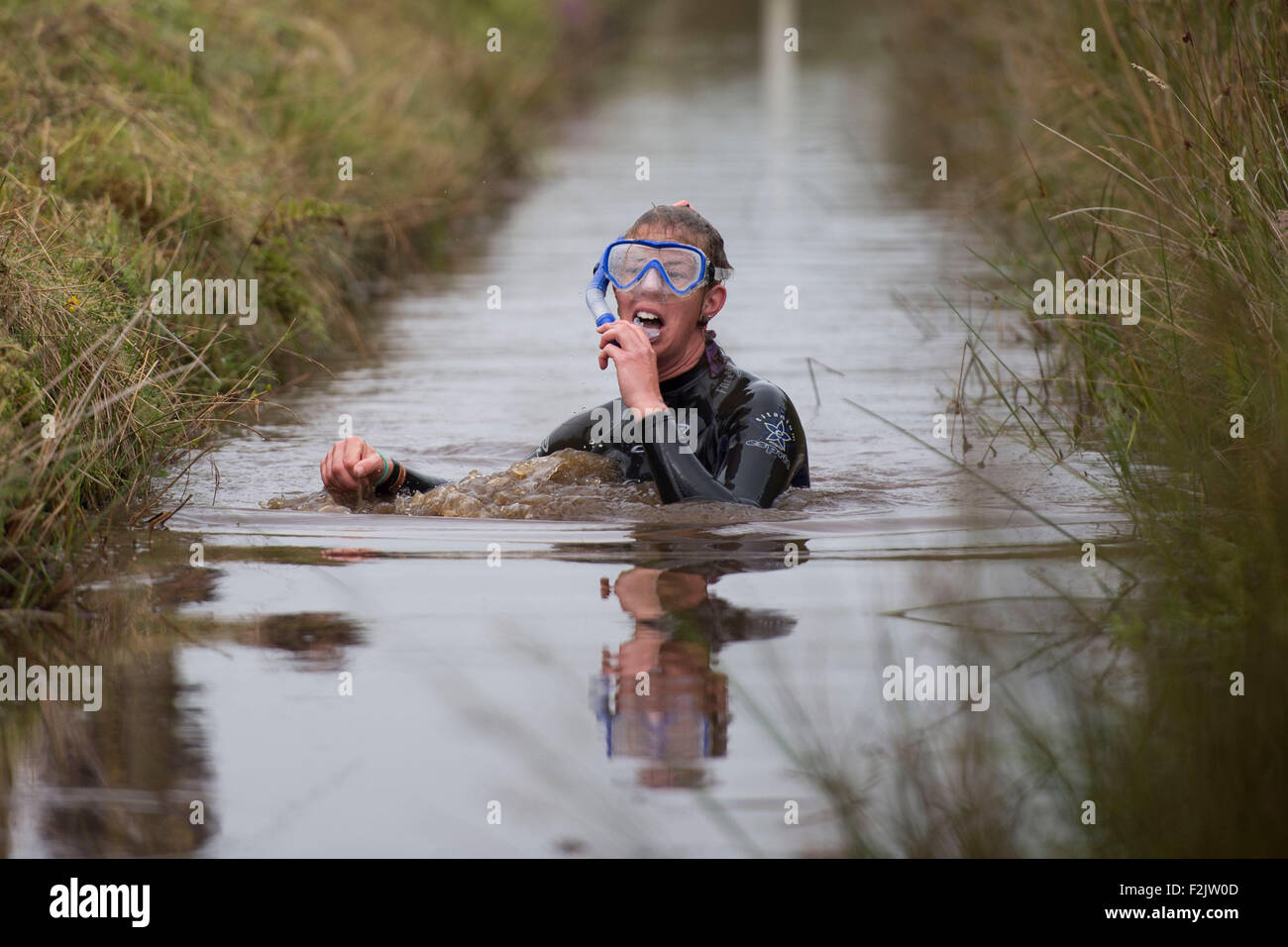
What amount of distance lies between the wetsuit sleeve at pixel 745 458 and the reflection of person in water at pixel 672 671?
2.01 feet

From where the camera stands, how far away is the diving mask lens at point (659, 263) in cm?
684

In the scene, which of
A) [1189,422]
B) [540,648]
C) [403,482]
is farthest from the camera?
[403,482]

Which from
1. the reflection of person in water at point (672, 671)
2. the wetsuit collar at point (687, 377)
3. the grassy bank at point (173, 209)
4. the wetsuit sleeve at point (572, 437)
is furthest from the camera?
the wetsuit sleeve at point (572, 437)

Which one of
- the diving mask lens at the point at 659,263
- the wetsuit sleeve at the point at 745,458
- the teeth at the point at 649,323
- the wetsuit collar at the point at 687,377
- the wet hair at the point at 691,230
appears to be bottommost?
the wetsuit sleeve at the point at 745,458

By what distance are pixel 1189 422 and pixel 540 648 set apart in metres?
2.04

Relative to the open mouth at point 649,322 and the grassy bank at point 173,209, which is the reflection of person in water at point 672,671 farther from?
the grassy bank at point 173,209

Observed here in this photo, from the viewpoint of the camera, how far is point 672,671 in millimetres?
5020

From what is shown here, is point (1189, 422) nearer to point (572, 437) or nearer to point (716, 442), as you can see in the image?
point (716, 442)

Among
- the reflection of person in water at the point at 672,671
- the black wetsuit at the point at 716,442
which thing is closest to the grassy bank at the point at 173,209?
the black wetsuit at the point at 716,442

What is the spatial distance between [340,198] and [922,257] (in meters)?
4.63

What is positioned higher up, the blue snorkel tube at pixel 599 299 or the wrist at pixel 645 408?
the blue snorkel tube at pixel 599 299

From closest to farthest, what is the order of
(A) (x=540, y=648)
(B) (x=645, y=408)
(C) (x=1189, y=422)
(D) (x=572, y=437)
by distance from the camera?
1. (A) (x=540, y=648)
2. (C) (x=1189, y=422)
3. (B) (x=645, y=408)
4. (D) (x=572, y=437)

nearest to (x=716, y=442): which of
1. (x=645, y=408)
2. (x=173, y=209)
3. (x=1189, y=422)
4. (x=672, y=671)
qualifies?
(x=645, y=408)
